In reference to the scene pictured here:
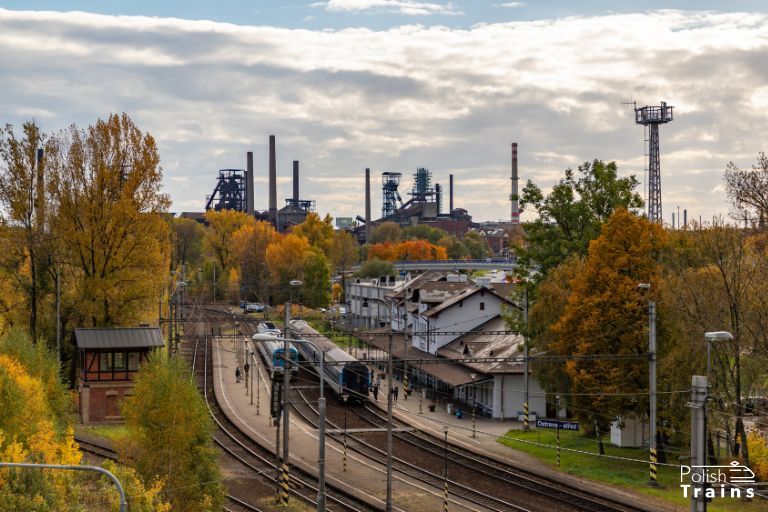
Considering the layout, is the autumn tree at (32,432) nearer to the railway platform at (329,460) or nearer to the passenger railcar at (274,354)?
the railway platform at (329,460)

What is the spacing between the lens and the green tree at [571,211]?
52531 mm

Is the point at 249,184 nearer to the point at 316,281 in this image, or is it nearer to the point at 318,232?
the point at 318,232

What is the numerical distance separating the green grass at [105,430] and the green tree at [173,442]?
1677cm

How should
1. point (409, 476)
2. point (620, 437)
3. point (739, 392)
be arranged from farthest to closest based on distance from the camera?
point (620, 437)
point (409, 476)
point (739, 392)

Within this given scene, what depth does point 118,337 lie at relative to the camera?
5075 cm

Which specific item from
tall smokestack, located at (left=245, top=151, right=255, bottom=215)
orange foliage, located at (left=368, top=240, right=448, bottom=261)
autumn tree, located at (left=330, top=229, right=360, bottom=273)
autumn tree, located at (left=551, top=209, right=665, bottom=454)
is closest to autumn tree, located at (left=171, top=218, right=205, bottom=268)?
tall smokestack, located at (left=245, top=151, right=255, bottom=215)

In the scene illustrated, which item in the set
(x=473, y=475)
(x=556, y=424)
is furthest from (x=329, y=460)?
(x=556, y=424)

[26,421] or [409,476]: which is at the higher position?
Result: [26,421]

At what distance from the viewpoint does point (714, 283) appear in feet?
125

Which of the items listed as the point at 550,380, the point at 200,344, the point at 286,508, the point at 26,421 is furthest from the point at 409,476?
the point at 200,344

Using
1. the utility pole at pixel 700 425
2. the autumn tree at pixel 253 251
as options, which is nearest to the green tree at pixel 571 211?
the utility pole at pixel 700 425

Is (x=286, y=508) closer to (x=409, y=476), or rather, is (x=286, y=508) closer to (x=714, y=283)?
(x=409, y=476)

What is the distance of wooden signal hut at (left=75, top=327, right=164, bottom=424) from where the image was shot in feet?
165

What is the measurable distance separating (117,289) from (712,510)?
34438 mm
